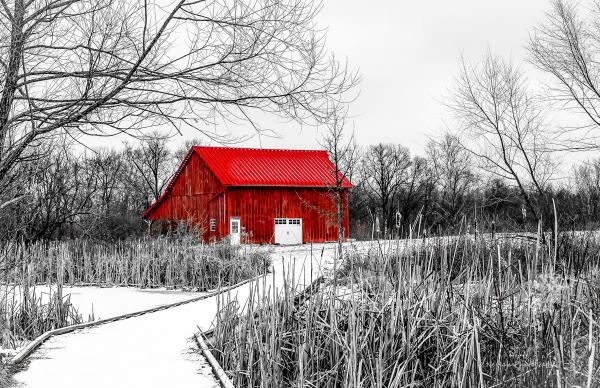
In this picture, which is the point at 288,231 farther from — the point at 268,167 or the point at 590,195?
the point at 590,195

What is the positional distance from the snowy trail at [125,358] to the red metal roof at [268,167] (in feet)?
72.7

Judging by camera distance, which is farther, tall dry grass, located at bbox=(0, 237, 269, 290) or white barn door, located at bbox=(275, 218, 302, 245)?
white barn door, located at bbox=(275, 218, 302, 245)

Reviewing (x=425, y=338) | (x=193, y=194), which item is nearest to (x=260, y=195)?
(x=193, y=194)

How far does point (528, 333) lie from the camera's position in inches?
→ 164

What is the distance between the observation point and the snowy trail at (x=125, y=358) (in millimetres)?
4695

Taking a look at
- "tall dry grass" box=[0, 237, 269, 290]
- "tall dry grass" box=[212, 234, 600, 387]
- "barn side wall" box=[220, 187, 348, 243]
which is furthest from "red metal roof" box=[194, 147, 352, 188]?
"tall dry grass" box=[212, 234, 600, 387]

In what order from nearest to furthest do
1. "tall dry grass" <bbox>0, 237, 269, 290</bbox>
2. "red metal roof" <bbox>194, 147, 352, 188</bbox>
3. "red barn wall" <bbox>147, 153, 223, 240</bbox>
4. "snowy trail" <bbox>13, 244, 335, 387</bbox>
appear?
"snowy trail" <bbox>13, 244, 335, 387</bbox>, "tall dry grass" <bbox>0, 237, 269, 290</bbox>, "red metal roof" <bbox>194, 147, 352, 188</bbox>, "red barn wall" <bbox>147, 153, 223, 240</bbox>

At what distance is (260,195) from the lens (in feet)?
97.7

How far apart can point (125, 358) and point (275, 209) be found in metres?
24.5

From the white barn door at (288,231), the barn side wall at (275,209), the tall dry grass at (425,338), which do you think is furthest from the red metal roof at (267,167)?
the tall dry grass at (425,338)

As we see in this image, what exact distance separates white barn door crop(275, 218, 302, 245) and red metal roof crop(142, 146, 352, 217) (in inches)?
68.0

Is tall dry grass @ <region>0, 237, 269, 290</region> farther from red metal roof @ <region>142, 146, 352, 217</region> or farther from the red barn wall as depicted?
the red barn wall

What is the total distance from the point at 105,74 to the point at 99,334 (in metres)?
2.63

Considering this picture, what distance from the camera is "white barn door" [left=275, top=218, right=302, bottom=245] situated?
29812 millimetres
